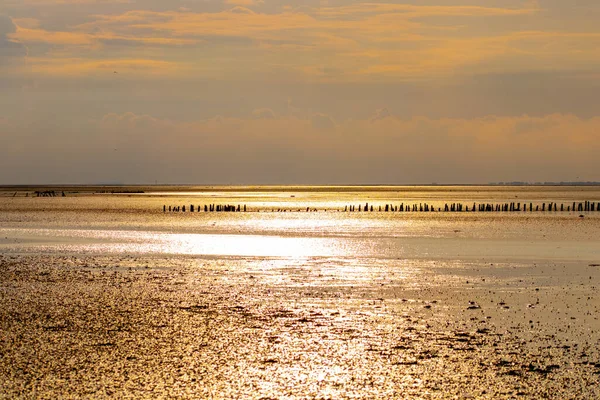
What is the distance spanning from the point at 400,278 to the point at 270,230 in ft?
103

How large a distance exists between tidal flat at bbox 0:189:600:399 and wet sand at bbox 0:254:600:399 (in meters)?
0.05

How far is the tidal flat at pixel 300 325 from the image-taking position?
1310 centimetres

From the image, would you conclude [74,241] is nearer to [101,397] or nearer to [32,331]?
[32,331]

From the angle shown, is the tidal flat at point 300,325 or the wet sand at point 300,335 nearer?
the wet sand at point 300,335

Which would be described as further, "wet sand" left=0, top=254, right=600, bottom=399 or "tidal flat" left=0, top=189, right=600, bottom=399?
"tidal flat" left=0, top=189, right=600, bottom=399

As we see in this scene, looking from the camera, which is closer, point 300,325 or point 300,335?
point 300,335

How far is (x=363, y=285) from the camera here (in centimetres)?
2466

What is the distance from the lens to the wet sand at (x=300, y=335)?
42.7 feet

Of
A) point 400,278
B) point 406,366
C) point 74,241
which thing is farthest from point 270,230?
point 406,366

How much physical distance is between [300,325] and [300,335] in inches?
44.3

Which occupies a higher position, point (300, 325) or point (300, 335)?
point (300, 325)

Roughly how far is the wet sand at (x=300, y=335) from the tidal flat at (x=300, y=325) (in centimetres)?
5

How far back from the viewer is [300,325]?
58.2ft

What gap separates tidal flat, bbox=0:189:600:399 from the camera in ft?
43.0
